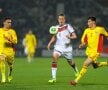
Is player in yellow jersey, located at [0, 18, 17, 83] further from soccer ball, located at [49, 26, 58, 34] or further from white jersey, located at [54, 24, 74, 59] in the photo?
white jersey, located at [54, 24, 74, 59]

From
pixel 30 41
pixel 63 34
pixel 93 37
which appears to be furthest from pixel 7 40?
pixel 30 41

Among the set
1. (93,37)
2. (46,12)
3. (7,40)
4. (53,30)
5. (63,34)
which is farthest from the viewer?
(46,12)

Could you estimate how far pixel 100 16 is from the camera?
49.8 metres

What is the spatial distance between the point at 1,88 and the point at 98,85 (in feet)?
9.99

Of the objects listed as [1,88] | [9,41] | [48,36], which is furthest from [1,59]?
[48,36]

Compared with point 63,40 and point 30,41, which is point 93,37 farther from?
point 30,41

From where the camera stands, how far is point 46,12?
49.8 m

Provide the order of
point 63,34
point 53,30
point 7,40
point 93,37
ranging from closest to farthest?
point 93,37 → point 7,40 → point 53,30 → point 63,34

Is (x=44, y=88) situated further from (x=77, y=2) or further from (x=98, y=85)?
(x=77, y=2)

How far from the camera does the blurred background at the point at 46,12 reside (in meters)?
49.0

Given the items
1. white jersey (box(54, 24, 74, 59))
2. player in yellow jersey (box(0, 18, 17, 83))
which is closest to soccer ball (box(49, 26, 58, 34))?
white jersey (box(54, 24, 74, 59))

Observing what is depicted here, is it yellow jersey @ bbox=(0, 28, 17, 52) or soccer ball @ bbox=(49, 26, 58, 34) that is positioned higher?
soccer ball @ bbox=(49, 26, 58, 34)

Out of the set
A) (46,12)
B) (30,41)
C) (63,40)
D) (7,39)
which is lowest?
(30,41)

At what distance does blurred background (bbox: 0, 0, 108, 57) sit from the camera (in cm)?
4903
